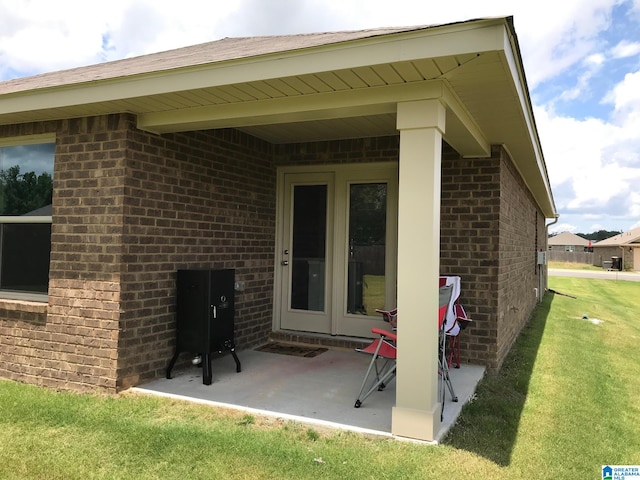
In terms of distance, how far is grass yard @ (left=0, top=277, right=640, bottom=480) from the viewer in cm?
281

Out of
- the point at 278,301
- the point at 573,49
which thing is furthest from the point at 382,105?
the point at 573,49

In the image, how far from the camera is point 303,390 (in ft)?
14.2

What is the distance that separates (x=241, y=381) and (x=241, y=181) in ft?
7.65

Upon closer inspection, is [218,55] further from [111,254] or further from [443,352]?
[443,352]

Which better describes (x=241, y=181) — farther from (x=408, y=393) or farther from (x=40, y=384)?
(x=408, y=393)

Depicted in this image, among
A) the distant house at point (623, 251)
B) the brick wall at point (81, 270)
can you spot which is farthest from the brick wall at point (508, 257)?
the distant house at point (623, 251)

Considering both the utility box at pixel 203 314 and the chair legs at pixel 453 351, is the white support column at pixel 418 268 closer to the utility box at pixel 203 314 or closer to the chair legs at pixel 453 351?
the chair legs at pixel 453 351

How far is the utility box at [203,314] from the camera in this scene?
4527 millimetres

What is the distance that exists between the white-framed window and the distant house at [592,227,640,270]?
52.2 meters

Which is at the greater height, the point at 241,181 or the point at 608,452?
the point at 241,181

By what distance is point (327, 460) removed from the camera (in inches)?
115

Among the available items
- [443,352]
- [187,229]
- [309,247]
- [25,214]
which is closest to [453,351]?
[443,352]

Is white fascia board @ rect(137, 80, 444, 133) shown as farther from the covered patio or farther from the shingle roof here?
the covered patio

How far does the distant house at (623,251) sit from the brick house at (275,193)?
162 ft
